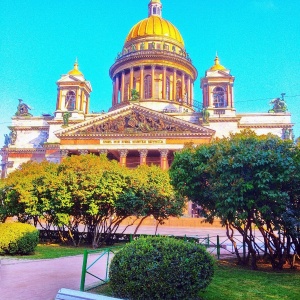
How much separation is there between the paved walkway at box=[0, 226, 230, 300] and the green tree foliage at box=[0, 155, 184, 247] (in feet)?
19.5

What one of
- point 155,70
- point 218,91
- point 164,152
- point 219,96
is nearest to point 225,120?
point 219,96

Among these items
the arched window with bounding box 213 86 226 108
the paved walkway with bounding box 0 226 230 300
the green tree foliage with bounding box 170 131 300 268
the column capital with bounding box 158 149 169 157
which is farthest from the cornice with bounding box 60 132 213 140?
the paved walkway with bounding box 0 226 230 300

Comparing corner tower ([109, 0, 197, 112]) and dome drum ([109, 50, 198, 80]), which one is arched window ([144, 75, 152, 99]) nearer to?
corner tower ([109, 0, 197, 112])

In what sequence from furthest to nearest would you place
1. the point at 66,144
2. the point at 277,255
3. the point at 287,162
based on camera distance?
the point at 66,144, the point at 277,255, the point at 287,162

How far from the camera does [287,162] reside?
37.3 feet

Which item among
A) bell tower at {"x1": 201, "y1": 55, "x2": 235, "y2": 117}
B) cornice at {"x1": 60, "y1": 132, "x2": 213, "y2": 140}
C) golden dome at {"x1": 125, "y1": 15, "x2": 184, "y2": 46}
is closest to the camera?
cornice at {"x1": 60, "y1": 132, "x2": 213, "y2": 140}

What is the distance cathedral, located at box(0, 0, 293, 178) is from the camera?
41219mm

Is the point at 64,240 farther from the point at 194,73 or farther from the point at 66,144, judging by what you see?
the point at 194,73

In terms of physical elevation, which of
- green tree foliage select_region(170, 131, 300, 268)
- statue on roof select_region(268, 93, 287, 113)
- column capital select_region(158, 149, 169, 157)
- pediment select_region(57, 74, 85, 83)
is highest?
pediment select_region(57, 74, 85, 83)

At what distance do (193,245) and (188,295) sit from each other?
99 centimetres

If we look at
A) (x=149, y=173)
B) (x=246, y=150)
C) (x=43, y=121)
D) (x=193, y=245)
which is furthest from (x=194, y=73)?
(x=193, y=245)

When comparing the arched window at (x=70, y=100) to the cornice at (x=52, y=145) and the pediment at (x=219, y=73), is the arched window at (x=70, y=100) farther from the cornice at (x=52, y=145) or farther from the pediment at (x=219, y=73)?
the pediment at (x=219, y=73)

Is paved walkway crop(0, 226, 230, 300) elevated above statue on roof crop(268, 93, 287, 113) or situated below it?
below

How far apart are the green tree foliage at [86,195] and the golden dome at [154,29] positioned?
41246mm
